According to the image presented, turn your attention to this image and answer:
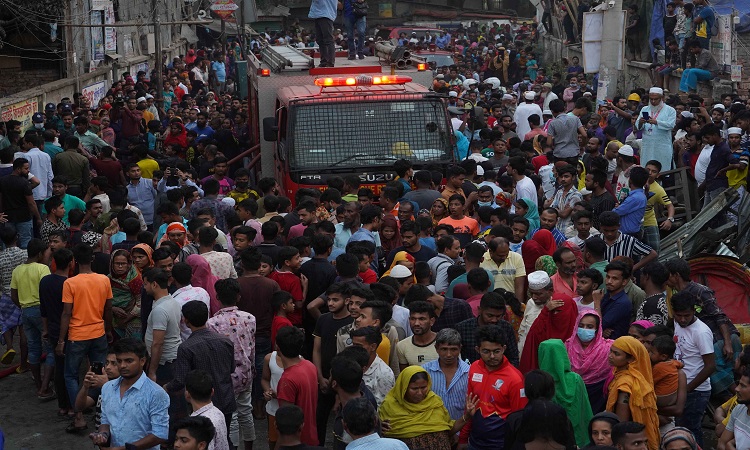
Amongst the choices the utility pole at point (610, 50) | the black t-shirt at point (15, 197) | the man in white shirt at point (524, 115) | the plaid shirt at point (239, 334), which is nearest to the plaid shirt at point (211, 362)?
the plaid shirt at point (239, 334)

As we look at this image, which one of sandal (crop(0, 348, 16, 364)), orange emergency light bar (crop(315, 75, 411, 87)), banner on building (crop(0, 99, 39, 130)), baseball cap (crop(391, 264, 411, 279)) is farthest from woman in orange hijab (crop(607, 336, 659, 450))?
banner on building (crop(0, 99, 39, 130))

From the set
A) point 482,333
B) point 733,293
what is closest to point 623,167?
point 733,293

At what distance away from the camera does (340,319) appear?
7.97m

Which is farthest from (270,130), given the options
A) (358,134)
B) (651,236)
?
(651,236)

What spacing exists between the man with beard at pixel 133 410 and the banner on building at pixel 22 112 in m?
12.9

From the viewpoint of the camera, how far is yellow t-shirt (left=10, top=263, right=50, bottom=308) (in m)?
10.0

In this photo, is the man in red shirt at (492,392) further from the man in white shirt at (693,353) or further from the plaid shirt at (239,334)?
the plaid shirt at (239,334)

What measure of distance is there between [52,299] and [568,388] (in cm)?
451

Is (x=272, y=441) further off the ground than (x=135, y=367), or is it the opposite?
(x=135, y=367)

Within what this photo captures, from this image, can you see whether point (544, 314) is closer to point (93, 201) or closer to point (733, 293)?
point (733, 293)

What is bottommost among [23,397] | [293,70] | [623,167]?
[23,397]

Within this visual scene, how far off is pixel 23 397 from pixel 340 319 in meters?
3.90

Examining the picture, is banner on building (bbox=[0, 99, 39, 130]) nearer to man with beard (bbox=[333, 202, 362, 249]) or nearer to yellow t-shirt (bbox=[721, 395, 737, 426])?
man with beard (bbox=[333, 202, 362, 249])

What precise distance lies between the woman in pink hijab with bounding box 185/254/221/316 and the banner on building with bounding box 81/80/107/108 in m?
16.8
